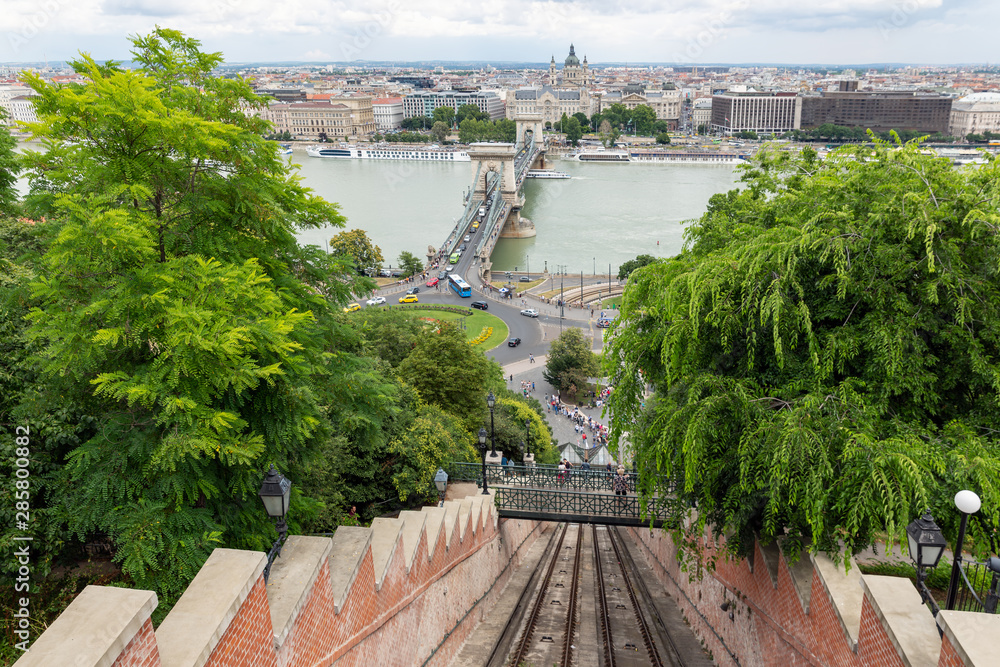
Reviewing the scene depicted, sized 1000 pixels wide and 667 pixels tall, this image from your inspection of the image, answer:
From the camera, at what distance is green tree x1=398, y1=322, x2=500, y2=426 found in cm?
1859

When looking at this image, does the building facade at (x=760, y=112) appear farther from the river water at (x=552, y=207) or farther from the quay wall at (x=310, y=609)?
the quay wall at (x=310, y=609)

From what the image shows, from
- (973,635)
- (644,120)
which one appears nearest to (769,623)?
(973,635)

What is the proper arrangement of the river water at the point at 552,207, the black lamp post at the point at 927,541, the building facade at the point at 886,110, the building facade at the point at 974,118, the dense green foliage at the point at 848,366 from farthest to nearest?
1. the building facade at the point at 886,110
2. the building facade at the point at 974,118
3. the river water at the point at 552,207
4. the dense green foliage at the point at 848,366
5. the black lamp post at the point at 927,541

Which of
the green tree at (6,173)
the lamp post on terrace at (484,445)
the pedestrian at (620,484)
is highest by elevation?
the green tree at (6,173)

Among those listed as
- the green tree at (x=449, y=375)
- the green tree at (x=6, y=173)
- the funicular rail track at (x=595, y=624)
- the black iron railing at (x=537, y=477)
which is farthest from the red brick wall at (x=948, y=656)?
the green tree at (x=6, y=173)

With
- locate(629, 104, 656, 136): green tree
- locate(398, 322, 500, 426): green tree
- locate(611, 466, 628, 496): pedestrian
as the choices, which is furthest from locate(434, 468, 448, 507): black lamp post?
locate(629, 104, 656, 136): green tree

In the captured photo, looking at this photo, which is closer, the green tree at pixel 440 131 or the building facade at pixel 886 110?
the building facade at pixel 886 110

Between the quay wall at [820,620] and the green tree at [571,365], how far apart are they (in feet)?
70.0

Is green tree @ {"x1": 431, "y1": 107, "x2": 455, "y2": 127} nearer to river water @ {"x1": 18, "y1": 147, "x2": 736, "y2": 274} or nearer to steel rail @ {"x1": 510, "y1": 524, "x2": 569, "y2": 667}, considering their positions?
river water @ {"x1": 18, "y1": 147, "x2": 736, "y2": 274}

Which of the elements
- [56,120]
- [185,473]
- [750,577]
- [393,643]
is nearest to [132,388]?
[185,473]

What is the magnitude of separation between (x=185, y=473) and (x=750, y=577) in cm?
712

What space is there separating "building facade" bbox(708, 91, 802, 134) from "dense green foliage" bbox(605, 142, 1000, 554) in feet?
544

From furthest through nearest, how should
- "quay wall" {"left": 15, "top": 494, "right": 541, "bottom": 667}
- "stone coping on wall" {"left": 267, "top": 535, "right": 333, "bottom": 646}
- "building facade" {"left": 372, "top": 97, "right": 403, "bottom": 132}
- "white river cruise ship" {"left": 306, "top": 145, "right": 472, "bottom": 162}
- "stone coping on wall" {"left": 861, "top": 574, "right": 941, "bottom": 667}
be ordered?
"building facade" {"left": 372, "top": 97, "right": 403, "bottom": 132}, "white river cruise ship" {"left": 306, "top": 145, "right": 472, "bottom": 162}, "stone coping on wall" {"left": 267, "top": 535, "right": 333, "bottom": 646}, "stone coping on wall" {"left": 861, "top": 574, "right": 941, "bottom": 667}, "quay wall" {"left": 15, "top": 494, "right": 541, "bottom": 667}

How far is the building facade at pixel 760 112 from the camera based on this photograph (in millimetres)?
159125
